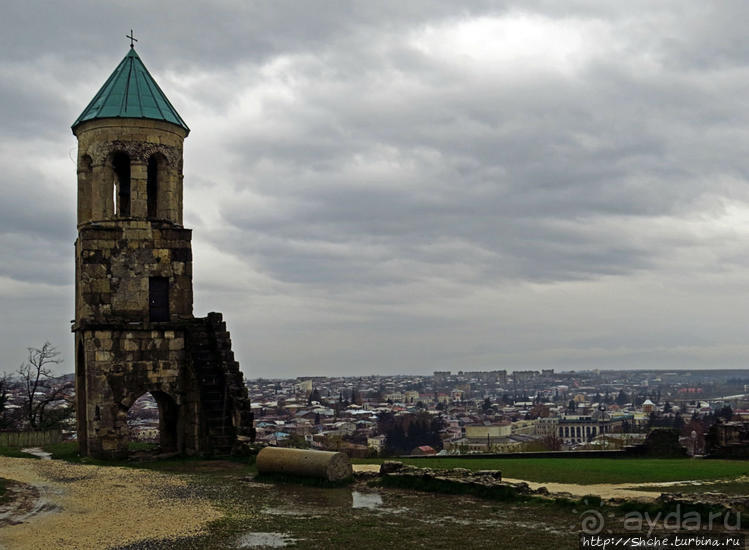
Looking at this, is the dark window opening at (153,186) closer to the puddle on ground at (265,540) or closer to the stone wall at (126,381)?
the stone wall at (126,381)

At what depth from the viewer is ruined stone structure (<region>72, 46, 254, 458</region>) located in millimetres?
Answer: 23062

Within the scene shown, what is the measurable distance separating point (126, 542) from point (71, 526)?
1.59 metres

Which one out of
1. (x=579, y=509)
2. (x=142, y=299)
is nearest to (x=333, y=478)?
(x=579, y=509)

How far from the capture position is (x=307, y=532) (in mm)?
12141

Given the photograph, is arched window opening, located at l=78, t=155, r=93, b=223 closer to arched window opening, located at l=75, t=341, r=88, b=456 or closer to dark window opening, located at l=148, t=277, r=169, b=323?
dark window opening, located at l=148, t=277, r=169, b=323

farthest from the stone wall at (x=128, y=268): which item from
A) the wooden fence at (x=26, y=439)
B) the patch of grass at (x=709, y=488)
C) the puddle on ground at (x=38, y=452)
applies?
the patch of grass at (x=709, y=488)

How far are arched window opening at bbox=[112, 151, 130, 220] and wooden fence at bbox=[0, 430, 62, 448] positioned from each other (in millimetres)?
9296

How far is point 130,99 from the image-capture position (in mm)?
24875

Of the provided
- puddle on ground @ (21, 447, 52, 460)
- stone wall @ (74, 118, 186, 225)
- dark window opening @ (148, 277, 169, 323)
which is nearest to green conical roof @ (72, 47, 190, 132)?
stone wall @ (74, 118, 186, 225)

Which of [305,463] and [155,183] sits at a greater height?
[155,183]

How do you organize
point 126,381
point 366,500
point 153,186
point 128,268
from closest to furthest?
point 366,500
point 126,381
point 128,268
point 153,186

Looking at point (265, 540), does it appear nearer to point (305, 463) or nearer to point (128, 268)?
point (305, 463)

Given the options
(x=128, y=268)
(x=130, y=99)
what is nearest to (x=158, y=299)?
(x=128, y=268)

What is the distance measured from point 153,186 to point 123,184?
52.2 inches
